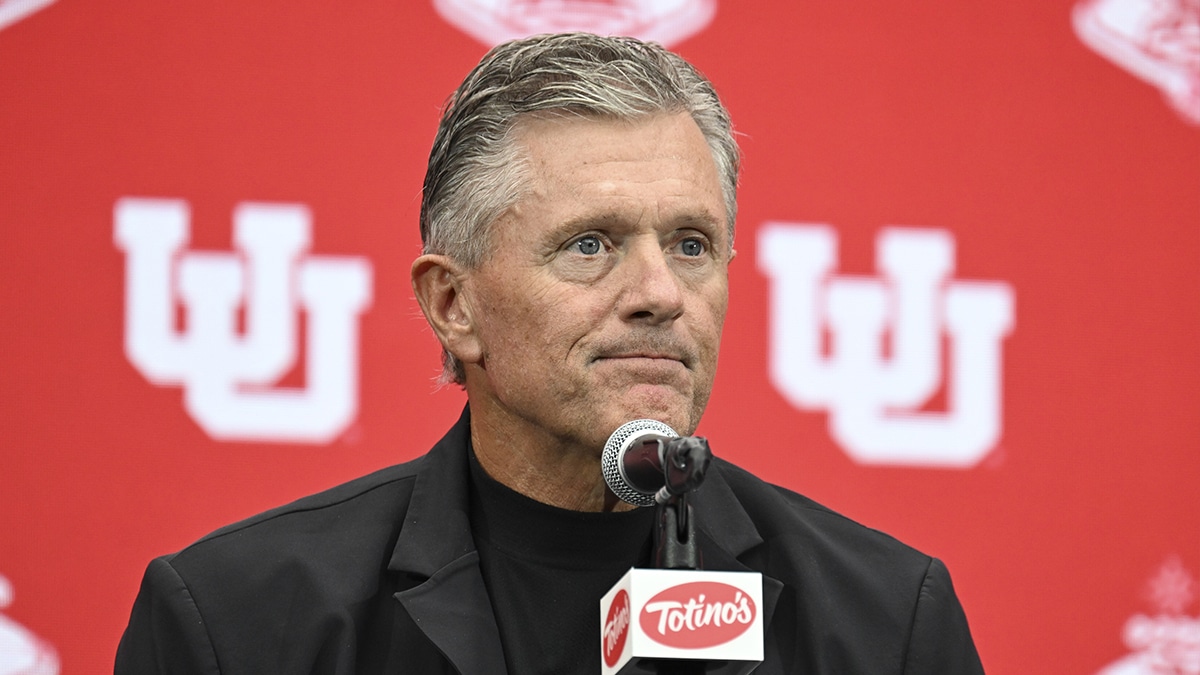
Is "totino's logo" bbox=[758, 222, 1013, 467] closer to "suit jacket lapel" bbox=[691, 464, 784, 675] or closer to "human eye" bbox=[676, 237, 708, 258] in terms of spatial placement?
"suit jacket lapel" bbox=[691, 464, 784, 675]

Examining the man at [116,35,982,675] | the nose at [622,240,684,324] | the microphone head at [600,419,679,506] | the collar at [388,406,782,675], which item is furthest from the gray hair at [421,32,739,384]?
the microphone head at [600,419,679,506]

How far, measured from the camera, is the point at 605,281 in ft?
8.25

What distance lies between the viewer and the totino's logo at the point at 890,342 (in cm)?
368

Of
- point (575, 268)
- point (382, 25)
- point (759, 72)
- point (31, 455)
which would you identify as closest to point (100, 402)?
point (31, 455)

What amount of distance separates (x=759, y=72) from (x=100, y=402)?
1.77 metres

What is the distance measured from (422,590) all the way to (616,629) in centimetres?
76

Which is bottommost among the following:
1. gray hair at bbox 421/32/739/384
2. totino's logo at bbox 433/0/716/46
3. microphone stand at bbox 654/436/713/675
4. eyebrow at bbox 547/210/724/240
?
microphone stand at bbox 654/436/713/675

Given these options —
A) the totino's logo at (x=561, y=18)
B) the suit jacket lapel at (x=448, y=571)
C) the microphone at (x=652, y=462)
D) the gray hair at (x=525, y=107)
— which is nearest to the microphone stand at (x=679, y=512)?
the microphone at (x=652, y=462)

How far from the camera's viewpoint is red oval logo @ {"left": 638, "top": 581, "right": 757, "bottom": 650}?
5.74ft

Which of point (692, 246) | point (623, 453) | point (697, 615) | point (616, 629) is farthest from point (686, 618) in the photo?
point (692, 246)

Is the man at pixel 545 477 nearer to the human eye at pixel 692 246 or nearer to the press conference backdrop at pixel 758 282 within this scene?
the human eye at pixel 692 246

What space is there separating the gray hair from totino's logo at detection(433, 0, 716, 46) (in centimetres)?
88

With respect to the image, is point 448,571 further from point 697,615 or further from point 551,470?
point 697,615

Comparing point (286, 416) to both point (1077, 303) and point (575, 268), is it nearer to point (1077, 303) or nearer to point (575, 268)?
point (575, 268)
